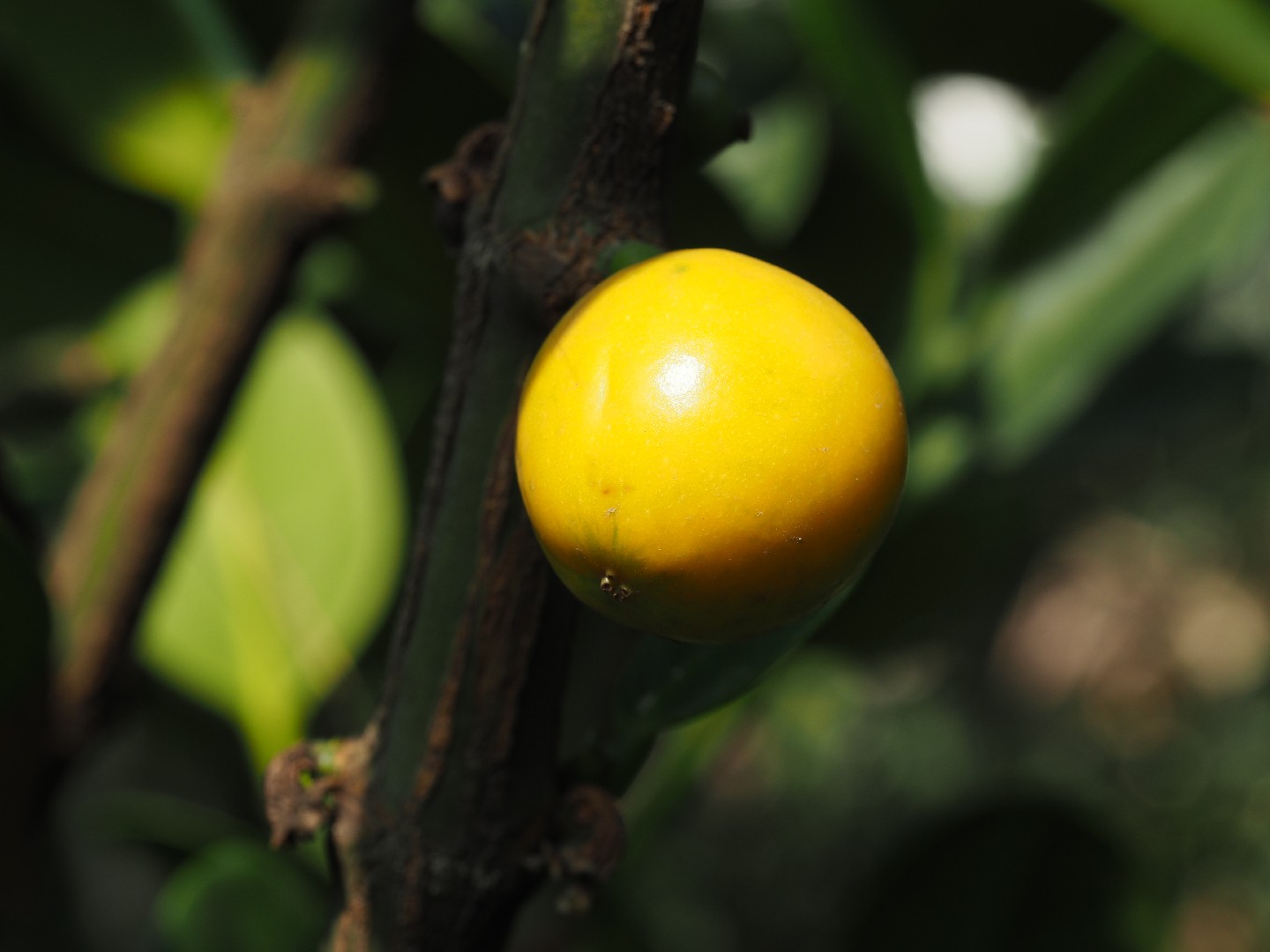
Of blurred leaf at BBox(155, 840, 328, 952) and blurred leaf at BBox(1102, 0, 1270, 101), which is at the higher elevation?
blurred leaf at BBox(1102, 0, 1270, 101)

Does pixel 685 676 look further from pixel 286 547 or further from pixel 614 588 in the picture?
pixel 286 547

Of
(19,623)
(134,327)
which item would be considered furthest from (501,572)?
(134,327)

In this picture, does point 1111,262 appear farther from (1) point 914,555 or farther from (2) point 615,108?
(2) point 615,108

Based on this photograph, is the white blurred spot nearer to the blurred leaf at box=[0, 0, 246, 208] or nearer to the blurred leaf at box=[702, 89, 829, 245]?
the blurred leaf at box=[702, 89, 829, 245]

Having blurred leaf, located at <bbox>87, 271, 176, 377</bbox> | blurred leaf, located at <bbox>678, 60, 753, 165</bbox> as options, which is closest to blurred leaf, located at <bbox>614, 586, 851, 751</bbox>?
blurred leaf, located at <bbox>678, 60, 753, 165</bbox>

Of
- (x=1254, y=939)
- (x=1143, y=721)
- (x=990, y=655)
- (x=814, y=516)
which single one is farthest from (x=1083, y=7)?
(x=1143, y=721)

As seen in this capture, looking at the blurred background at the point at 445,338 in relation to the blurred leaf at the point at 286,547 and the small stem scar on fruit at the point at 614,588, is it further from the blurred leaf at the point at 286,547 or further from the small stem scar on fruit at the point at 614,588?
the small stem scar on fruit at the point at 614,588
